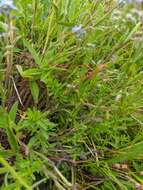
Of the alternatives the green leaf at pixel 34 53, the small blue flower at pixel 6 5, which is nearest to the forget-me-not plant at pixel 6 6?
the small blue flower at pixel 6 5

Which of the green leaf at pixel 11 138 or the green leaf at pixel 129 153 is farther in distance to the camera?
the green leaf at pixel 129 153

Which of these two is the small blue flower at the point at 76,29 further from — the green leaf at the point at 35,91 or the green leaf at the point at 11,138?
the green leaf at the point at 11,138

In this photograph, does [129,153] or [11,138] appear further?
[129,153]

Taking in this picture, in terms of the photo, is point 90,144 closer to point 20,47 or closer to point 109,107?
point 109,107

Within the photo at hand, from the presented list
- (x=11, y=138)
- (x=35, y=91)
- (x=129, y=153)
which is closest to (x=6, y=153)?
(x=11, y=138)

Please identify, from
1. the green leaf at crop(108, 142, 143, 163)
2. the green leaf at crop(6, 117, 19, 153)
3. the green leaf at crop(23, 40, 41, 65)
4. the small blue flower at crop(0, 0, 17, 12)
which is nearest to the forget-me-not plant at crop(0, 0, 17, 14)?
the small blue flower at crop(0, 0, 17, 12)

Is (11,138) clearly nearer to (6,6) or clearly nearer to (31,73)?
(31,73)

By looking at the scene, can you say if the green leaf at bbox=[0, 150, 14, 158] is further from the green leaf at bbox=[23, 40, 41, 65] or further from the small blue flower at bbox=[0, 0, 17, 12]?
the small blue flower at bbox=[0, 0, 17, 12]

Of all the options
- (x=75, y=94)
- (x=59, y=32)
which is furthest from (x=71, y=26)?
(x=75, y=94)
